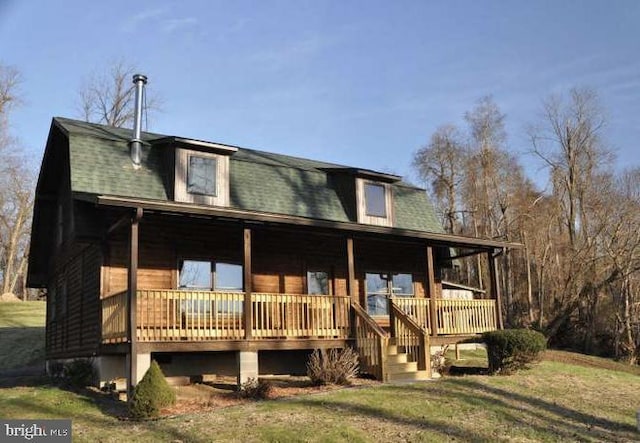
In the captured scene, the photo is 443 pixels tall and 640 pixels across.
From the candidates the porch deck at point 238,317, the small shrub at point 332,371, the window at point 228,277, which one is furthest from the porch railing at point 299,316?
the window at point 228,277

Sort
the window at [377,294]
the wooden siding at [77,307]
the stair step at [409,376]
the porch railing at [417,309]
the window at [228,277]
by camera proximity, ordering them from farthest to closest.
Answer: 1. the window at [377,294]
2. the porch railing at [417,309]
3. the window at [228,277]
4. the wooden siding at [77,307]
5. the stair step at [409,376]

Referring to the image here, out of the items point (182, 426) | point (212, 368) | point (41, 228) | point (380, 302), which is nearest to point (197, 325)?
point (212, 368)

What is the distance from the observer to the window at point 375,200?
806 inches

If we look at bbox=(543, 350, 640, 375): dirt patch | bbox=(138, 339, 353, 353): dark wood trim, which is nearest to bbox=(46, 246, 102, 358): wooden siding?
bbox=(138, 339, 353, 353): dark wood trim

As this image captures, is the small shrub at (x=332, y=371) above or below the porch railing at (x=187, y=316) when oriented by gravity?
below

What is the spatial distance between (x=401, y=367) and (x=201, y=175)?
7.40 m

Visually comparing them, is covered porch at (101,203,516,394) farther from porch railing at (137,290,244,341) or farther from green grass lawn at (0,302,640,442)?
green grass lawn at (0,302,640,442)

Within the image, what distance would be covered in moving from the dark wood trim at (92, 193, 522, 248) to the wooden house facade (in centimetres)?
3

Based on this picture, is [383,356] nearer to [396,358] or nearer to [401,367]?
[401,367]

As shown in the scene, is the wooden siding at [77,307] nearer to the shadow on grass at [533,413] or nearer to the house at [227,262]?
the house at [227,262]

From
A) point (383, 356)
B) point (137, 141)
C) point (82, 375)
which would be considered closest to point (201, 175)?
point (137, 141)

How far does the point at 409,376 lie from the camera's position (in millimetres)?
15359

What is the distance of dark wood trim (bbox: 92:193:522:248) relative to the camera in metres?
13.4

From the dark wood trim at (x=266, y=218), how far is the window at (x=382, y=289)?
2162 mm
